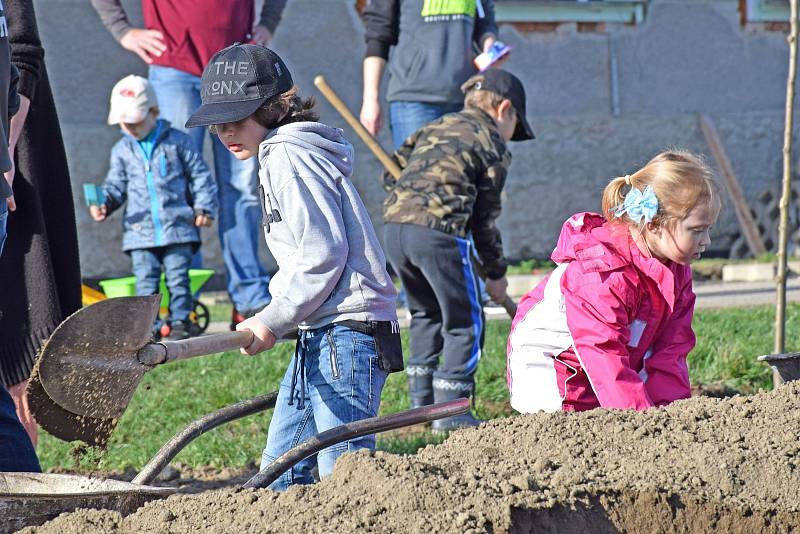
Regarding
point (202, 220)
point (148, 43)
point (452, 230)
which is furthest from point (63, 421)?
point (148, 43)

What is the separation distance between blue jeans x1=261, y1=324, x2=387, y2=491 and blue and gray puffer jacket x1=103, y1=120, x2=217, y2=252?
13.2 feet

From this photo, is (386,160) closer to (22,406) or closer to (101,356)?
(22,406)

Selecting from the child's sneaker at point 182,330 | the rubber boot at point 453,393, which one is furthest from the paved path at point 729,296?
the rubber boot at point 453,393

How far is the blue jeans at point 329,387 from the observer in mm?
3484

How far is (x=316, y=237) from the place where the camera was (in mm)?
3377

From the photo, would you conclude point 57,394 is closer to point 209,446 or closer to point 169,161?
point 209,446

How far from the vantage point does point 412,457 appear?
2.81m

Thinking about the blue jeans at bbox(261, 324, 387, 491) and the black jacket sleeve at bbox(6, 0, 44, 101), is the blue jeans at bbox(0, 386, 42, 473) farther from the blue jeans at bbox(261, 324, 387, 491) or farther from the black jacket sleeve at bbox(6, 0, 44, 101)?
the black jacket sleeve at bbox(6, 0, 44, 101)

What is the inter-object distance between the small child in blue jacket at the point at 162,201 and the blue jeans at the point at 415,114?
1395 mm

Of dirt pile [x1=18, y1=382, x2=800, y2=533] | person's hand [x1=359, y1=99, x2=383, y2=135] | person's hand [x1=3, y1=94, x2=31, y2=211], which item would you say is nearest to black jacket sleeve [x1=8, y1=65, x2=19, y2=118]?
person's hand [x1=3, y1=94, x2=31, y2=211]

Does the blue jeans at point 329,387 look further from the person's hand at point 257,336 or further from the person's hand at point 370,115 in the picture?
the person's hand at point 370,115

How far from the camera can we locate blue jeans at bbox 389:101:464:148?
6727 millimetres

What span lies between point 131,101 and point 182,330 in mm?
1356

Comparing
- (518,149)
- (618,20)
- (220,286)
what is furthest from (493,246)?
(618,20)
